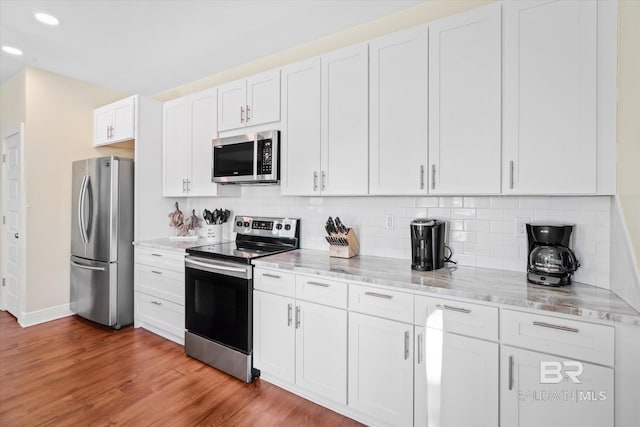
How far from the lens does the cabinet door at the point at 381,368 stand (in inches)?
68.9

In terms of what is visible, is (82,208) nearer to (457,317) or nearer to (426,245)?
(426,245)

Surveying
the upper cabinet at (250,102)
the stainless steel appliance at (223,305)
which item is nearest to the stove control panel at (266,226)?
the stainless steel appliance at (223,305)

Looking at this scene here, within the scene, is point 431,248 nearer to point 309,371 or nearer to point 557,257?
point 557,257

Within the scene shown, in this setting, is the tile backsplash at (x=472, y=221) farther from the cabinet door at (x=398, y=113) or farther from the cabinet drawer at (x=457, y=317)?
the cabinet drawer at (x=457, y=317)

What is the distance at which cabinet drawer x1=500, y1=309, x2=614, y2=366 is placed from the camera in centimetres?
131

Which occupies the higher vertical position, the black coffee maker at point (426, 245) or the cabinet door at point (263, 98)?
the cabinet door at point (263, 98)

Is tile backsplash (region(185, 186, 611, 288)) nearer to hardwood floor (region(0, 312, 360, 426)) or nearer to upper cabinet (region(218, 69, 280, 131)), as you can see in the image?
upper cabinet (region(218, 69, 280, 131))

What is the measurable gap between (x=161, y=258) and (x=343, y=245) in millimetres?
1857

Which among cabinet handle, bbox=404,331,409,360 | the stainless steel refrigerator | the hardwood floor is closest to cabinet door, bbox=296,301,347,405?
the hardwood floor

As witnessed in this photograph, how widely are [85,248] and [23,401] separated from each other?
171cm

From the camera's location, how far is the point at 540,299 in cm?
144

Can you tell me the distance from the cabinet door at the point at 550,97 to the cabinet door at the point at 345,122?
0.88m

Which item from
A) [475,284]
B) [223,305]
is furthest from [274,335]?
[475,284]

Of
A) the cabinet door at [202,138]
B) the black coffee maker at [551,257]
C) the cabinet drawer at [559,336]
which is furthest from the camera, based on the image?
the cabinet door at [202,138]
